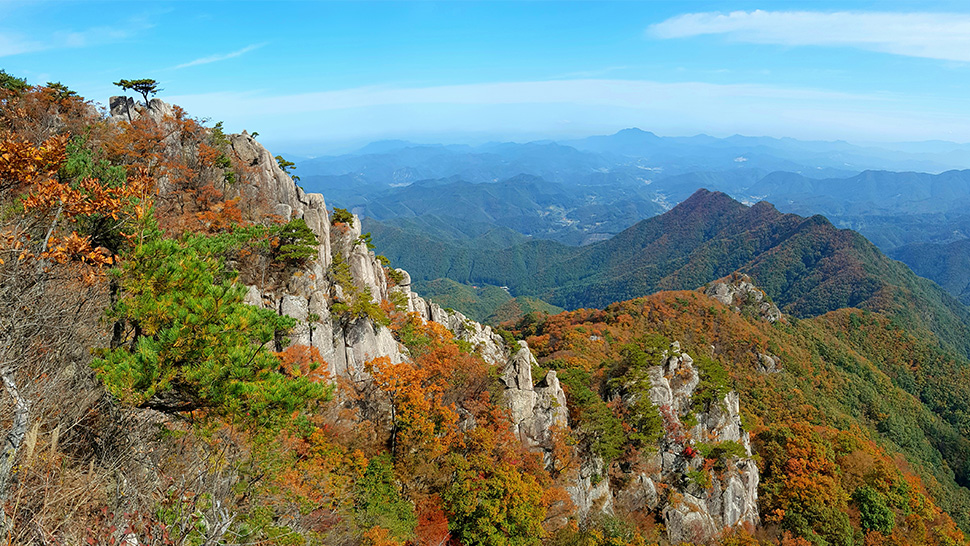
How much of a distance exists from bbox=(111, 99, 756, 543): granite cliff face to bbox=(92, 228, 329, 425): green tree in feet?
36.7

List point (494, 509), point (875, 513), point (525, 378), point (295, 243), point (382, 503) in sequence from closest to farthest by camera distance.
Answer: point (382, 503) < point (494, 509) < point (295, 243) < point (525, 378) < point (875, 513)

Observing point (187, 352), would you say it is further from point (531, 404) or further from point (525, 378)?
point (525, 378)

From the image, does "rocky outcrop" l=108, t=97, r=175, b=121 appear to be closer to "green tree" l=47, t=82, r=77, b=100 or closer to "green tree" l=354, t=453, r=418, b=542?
"green tree" l=47, t=82, r=77, b=100

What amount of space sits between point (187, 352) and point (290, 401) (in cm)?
227

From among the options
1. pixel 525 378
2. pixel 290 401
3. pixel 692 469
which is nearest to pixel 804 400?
pixel 692 469

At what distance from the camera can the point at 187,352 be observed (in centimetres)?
927

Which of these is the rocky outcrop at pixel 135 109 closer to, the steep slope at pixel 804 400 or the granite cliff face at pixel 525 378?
the granite cliff face at pixel 525 378

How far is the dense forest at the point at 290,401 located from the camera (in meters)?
8.70

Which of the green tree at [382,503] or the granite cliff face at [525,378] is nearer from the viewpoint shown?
the green tree at [382,503]

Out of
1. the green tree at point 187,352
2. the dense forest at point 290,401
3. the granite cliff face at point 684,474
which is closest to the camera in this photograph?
the green tree at point 187,352

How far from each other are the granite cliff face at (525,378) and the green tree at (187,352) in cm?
1119

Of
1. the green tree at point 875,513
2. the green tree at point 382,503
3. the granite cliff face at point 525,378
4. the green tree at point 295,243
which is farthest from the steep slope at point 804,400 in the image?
the green tree at point 295,243

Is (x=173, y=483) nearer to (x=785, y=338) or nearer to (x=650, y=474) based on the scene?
(x=650, y=474)

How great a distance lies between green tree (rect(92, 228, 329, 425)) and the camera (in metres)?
8.59
